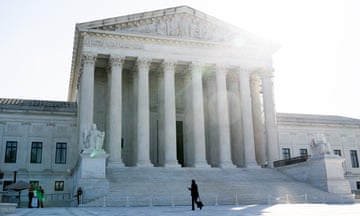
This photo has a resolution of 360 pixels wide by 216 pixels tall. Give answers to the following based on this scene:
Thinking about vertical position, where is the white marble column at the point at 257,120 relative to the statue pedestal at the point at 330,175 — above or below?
above

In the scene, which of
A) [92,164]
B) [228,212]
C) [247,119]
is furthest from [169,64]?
[228,212]

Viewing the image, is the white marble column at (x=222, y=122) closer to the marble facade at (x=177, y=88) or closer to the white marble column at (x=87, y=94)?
the marble facade at (x=177, y=88)

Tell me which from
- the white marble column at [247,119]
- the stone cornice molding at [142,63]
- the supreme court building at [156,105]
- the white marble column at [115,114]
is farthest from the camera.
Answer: the white marble column at [247,119]

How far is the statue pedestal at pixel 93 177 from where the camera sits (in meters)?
28.9

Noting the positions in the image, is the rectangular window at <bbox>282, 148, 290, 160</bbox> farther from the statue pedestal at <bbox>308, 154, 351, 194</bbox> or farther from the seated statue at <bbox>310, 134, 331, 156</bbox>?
the statue pedestal at <bbox>308, 154, 351, 194</bbox>

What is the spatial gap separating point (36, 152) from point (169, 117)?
16758 mm

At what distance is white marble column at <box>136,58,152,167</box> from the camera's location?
129 feet

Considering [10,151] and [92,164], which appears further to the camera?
[10,151]

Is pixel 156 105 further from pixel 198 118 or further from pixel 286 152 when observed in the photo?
pixel 286 152

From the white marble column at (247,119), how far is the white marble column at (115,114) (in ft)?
44.4

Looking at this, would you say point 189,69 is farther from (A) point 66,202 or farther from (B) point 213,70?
(A) point 66,202

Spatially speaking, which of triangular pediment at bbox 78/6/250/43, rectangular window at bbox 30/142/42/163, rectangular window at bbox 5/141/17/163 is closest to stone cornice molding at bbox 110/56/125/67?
triangular pediment at bbox 78/6/250/43

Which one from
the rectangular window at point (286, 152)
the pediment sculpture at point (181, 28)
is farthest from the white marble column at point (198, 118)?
the rectangular window at point (286, 152)

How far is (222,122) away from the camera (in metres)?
42.8
